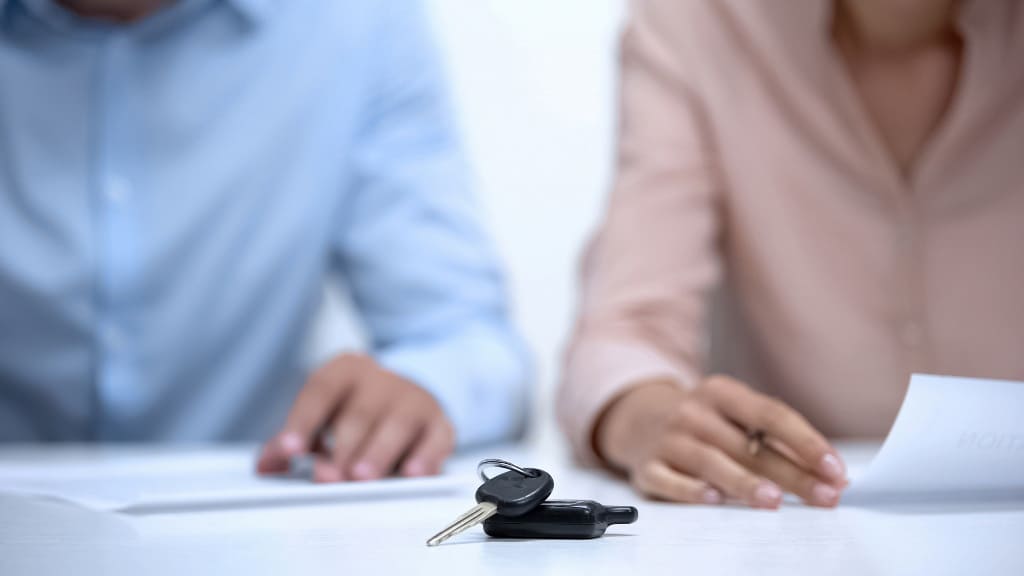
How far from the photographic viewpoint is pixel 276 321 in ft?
4.20

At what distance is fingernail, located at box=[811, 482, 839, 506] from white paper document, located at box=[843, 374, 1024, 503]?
0.02 meters

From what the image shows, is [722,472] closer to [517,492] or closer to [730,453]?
[730,453]

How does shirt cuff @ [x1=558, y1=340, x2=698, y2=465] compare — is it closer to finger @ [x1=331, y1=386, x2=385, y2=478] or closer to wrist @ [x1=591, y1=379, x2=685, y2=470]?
wrist @ [x1=591, y1=379, x2=685, y2=470]

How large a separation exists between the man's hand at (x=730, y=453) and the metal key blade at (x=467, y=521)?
0.67 feet

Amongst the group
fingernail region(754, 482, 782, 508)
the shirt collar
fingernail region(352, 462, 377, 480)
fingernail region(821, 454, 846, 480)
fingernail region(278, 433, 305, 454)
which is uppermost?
the shirt collar

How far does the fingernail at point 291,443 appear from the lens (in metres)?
0.78

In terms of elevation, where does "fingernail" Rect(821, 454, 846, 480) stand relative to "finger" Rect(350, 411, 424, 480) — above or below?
above

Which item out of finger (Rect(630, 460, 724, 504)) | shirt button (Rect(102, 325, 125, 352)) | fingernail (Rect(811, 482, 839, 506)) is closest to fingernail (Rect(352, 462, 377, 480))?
finger (Rect(630, 460, 724, 504))

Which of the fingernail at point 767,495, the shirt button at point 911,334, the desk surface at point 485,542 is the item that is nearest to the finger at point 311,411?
the desk surface at point 485,542

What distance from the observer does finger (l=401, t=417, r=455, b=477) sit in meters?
0.80

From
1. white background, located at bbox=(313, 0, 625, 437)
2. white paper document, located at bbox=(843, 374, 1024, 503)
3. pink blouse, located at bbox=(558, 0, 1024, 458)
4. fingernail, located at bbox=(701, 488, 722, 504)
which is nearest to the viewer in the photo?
white paper document, located at bbox=(843, 374, 1024, 503)

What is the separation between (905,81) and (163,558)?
33.4 inches

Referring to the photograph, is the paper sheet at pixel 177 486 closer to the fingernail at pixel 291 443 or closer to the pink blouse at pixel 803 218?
the fingernail at pixel 291 443

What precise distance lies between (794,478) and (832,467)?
4 centimetres
